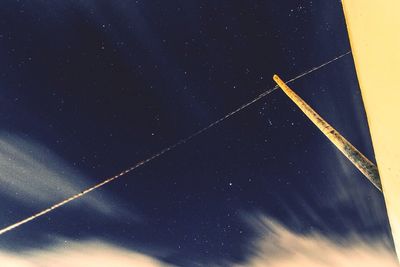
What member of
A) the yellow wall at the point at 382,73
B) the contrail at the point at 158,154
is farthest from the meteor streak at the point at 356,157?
the contrail at the point at 158,154

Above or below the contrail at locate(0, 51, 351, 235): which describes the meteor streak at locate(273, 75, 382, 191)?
below

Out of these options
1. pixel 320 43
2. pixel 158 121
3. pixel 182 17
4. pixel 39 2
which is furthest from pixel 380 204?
pixel 39 2

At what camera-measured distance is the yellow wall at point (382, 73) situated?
94 cm

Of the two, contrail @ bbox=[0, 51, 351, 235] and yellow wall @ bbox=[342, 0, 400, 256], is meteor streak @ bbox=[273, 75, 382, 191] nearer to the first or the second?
yellow wall @ bbox=[342, 0, 400, 256]

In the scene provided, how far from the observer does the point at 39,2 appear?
5.15ft

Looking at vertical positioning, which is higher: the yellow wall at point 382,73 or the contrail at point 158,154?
the contrail at point 158,154

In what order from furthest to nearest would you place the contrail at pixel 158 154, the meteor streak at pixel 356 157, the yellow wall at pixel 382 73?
the contrail at pixel 158 154 → the meteor streak at pixel 356 157 → the yellow wall at pixel 382 73

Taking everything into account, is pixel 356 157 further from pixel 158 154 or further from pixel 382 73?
pixel 158 154

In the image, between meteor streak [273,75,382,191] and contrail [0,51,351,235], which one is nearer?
meteor streak [273,75,382,191]

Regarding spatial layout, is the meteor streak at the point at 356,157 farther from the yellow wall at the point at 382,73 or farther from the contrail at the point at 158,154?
the contrail at the point at 158,154

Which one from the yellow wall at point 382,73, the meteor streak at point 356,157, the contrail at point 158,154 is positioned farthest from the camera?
the contrail at point 158,154

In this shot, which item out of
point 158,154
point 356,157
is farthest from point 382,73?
point 158,154

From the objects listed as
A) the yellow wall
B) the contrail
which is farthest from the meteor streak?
the contrail

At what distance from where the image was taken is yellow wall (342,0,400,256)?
0.94m
